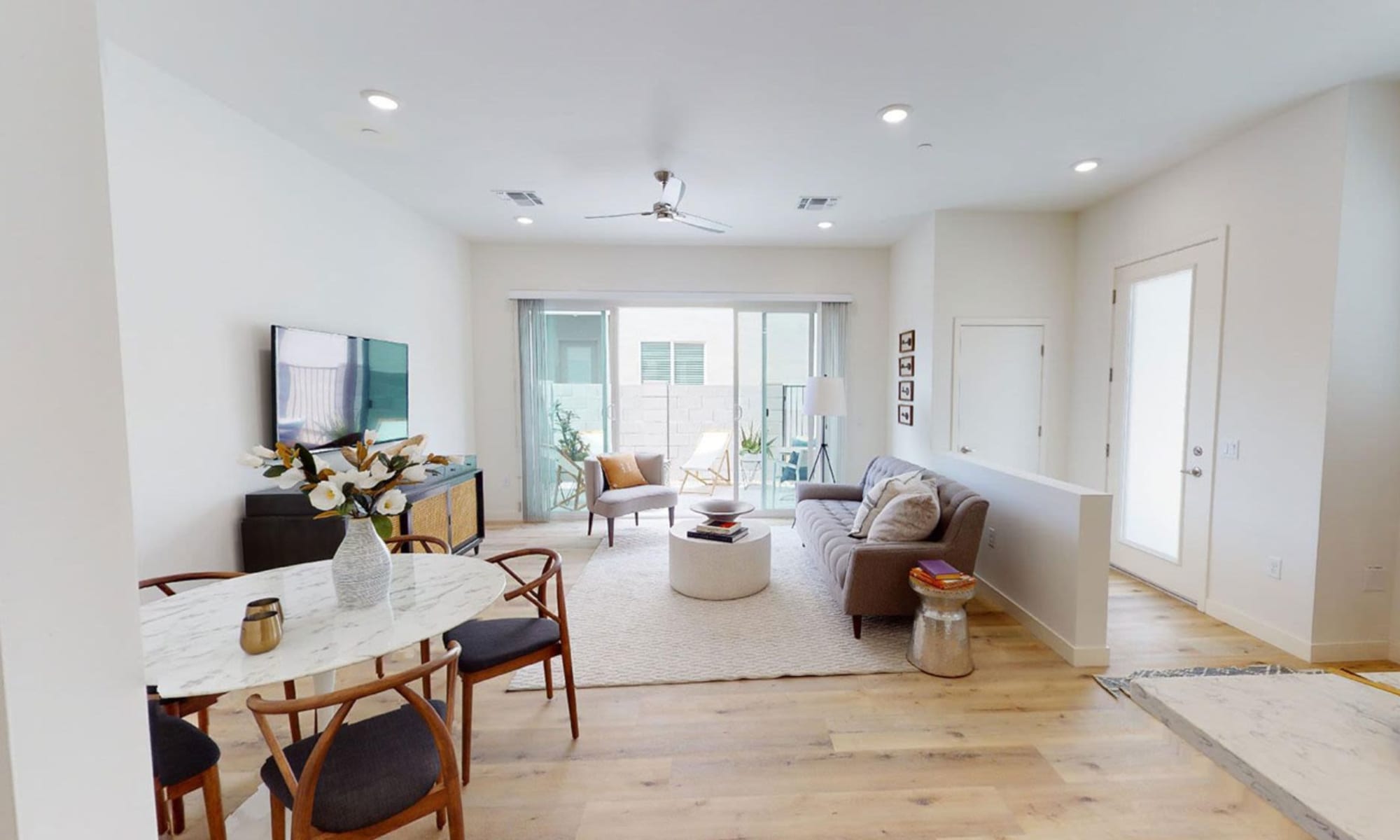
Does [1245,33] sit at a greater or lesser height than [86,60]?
greater

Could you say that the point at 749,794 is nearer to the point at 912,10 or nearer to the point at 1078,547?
the point at 1078,547

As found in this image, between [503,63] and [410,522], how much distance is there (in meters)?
2.53

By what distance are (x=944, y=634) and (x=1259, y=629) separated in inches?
75.5

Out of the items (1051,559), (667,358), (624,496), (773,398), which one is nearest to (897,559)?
(1051,559)

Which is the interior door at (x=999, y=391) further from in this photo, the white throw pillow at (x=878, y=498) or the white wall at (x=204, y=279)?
the white wall at (x=204, y=279)

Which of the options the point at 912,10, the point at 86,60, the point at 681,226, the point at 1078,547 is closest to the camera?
the point at 86,60

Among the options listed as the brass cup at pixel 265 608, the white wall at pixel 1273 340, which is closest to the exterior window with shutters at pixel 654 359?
the white wall at pixel 1273 340

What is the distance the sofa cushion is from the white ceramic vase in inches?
94.7

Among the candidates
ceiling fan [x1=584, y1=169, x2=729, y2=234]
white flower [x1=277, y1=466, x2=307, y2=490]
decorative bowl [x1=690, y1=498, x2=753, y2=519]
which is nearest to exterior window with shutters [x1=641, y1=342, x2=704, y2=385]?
ceiling fan [x1=584, y1=169, x2=729, y2=234]

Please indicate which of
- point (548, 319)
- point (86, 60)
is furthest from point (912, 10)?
point (548, 319)

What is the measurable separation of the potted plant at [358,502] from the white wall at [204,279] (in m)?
1.28

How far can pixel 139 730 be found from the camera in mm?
574

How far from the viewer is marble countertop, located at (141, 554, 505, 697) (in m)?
1.30

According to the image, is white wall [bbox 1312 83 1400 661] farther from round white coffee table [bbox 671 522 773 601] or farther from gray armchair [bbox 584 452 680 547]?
gray armchair [bbox 584 452 680 547]
